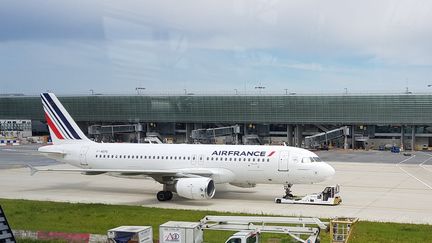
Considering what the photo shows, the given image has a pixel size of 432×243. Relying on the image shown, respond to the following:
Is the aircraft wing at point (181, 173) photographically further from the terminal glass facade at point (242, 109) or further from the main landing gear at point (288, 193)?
the terminal glass facade at point (242, 109)

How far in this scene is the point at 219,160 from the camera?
3453 centimetres

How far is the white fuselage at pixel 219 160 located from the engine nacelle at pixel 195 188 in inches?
98.0

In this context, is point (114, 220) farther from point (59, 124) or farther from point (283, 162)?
point (59, 124)

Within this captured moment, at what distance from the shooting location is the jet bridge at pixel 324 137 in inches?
3965

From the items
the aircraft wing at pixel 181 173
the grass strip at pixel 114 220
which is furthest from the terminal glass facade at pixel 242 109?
the grass strip at pixel 114 220

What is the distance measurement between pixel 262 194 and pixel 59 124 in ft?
55.9

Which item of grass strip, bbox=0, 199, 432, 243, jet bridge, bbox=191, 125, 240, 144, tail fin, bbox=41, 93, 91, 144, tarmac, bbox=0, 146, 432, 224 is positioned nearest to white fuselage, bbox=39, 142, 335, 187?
tail fin, bbox=41, 93, 91, 144

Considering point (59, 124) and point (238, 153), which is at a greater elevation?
point (59, 124)

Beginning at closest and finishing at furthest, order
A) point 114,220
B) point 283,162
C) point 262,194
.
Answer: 1. point 114,220
2. point 283,162
3. point 262,194

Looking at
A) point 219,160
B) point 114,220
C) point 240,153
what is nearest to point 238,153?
point 240,153

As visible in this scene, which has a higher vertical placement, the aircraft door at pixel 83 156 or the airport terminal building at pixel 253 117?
the airport terminal building at pixel 253 117

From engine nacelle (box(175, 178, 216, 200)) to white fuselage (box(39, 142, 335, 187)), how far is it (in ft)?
8.17

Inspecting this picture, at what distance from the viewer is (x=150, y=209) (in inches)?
1133

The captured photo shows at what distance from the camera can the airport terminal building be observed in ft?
357
